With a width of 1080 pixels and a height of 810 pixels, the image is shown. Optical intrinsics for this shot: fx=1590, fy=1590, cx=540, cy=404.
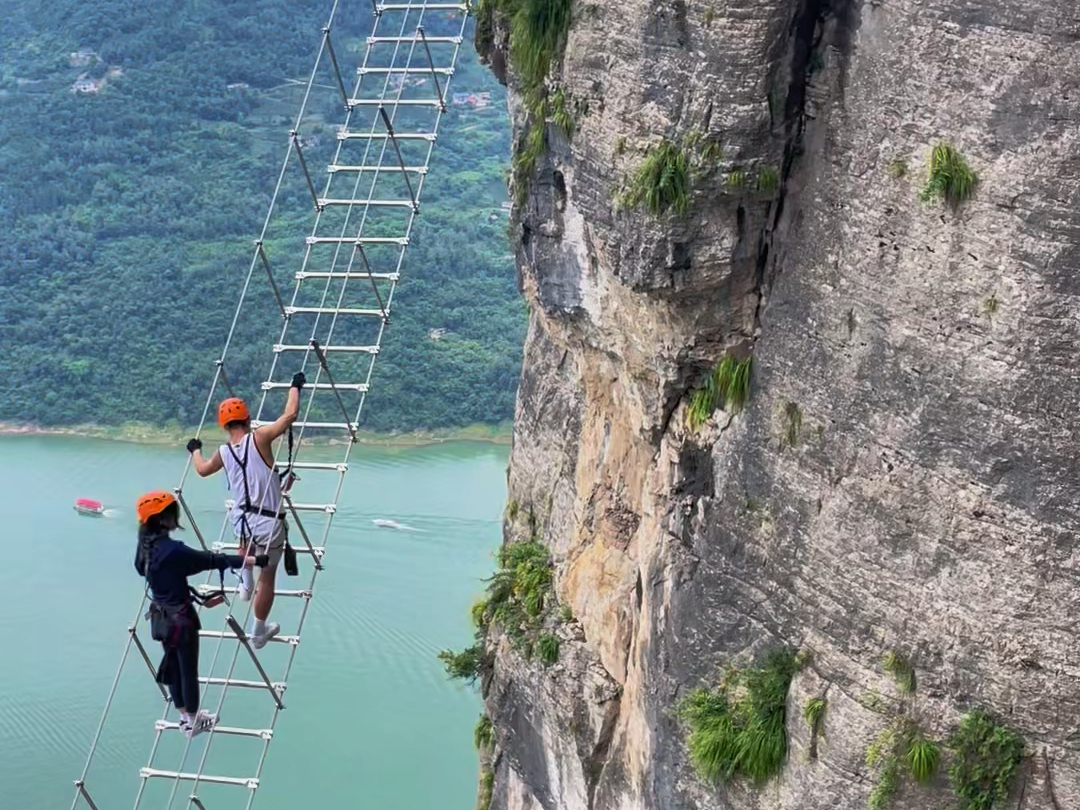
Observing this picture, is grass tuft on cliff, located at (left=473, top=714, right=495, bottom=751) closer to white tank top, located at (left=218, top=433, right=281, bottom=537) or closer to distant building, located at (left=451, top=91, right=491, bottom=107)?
white tank top, located at (left=218, top=433, right=281, bottom=537)

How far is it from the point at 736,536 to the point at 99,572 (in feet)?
57.5

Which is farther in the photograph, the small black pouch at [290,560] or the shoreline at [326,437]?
the shoreline at [326,437]

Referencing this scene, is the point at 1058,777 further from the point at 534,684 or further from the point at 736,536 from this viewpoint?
the point at 534,684

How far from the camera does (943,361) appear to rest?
4.59 m

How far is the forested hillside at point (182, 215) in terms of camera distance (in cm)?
2594

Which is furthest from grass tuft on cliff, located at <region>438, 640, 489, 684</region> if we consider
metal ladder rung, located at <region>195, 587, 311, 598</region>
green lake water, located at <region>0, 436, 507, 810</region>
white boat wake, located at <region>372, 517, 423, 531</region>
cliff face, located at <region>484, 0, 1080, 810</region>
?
white boat wake, located at <region>372, 517, 423, 531</region>

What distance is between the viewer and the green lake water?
54.8ft

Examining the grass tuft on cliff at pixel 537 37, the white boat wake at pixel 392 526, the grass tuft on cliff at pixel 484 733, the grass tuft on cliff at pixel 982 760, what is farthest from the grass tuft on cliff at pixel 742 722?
the white boat wake at pixel 392 526

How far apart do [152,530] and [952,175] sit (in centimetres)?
313

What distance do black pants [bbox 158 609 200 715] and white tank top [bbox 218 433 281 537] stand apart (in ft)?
1.45

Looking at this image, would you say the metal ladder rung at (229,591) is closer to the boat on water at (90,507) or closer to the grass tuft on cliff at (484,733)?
the grass tuft on cliff at (484,733)

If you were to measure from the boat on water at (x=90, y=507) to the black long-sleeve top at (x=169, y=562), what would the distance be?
17.6 m

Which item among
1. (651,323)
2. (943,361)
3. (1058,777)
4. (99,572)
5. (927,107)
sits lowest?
(99,572)

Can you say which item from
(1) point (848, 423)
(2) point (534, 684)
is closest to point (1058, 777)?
(1) point (848, 423)
